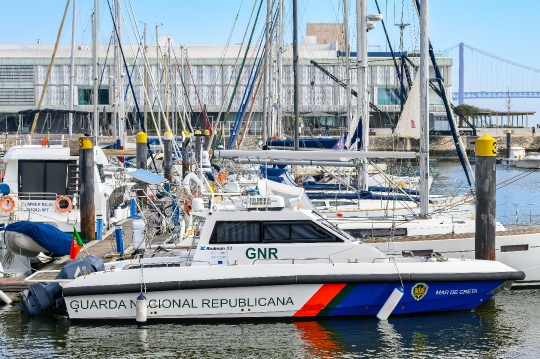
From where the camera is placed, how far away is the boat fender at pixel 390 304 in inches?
563

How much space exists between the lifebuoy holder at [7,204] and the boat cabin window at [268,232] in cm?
699

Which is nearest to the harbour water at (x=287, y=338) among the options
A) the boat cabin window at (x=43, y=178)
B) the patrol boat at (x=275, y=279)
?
the patrol boat at (x=275, y=279)

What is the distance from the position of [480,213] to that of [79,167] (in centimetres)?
897

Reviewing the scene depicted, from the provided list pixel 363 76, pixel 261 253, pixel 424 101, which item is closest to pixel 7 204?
pixel 261 253

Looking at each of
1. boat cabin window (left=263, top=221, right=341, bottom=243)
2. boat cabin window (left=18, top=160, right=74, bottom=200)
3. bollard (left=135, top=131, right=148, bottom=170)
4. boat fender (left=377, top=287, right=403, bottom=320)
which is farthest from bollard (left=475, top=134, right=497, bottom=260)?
bollard (left=135, top=131, right=148, bottom=170)

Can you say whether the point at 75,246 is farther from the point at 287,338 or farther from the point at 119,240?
the point at 287,338

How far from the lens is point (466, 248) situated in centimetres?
1711

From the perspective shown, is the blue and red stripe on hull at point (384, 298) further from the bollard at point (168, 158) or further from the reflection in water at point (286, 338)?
the bollard at point (168, 158)

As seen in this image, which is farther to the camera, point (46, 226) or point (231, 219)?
point (46, 226)

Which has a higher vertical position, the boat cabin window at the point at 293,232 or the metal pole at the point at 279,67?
the metal pole at the point at 279,67

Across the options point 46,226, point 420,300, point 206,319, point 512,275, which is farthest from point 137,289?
point 512,275

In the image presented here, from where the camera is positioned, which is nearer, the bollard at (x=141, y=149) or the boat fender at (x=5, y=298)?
the boat fender at (x=5, y=298)

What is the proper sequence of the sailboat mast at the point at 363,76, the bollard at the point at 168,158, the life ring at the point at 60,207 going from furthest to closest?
the bollard at the point at 168,158, the sailboat mast at the point at 363,76, the life ring at the point at 60,207

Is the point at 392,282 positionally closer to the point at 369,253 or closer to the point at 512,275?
the point at 369,253
